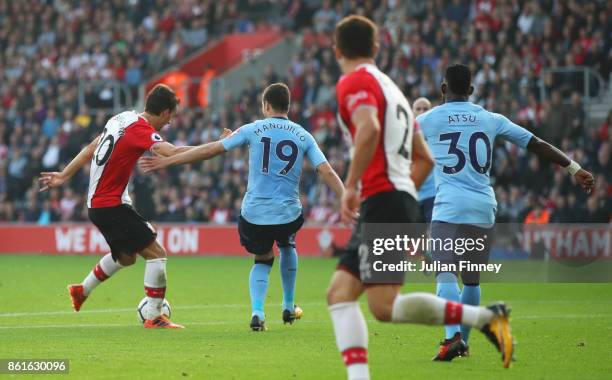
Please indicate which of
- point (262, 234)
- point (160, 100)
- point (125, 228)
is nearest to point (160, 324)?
point (125, 228)

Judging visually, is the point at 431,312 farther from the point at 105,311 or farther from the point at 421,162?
the point at 105,311

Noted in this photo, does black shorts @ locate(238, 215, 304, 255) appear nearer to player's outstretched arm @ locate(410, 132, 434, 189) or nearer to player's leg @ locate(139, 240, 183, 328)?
player's leg @ locate(139, 240, 183, 328)

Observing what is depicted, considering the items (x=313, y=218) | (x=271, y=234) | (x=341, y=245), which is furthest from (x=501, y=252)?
(x=271, y=234)

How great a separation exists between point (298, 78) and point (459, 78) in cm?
1974

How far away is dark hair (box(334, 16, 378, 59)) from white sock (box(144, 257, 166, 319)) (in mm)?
4906

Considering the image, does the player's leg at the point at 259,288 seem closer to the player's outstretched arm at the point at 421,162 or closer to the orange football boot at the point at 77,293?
the orange football boot at the point at 77,293

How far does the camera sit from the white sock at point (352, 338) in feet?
22.9

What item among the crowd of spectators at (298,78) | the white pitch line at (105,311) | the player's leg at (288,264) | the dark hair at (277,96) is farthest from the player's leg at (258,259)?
the crowd of spectators at (298,78)

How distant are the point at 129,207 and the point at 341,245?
42.0ft

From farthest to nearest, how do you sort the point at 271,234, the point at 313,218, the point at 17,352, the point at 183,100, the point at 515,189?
the point at 183,100
the point at 313,218
the point at 515,189
the point at 271,234
the point at 17,352

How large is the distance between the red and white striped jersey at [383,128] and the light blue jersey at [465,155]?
2.17 metres

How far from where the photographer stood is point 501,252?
21.8 m

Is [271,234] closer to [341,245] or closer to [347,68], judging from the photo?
[347,68]

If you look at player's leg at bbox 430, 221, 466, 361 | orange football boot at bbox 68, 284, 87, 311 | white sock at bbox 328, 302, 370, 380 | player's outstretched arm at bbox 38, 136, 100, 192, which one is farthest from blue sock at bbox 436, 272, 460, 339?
orange football boot at bbox 68, 284, 87, 311
